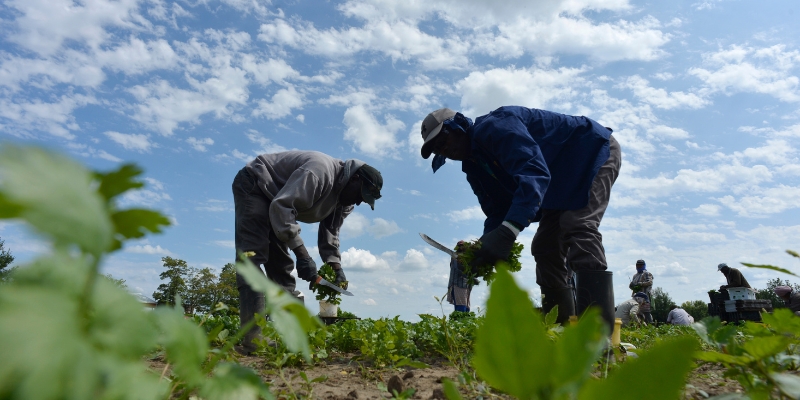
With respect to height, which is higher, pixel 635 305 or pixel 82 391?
pixel 635 305

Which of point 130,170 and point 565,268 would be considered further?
point 565,268

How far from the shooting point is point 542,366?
0.46 meters

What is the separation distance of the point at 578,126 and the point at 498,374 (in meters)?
3.98

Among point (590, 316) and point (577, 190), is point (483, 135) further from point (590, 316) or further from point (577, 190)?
point (590, 316)

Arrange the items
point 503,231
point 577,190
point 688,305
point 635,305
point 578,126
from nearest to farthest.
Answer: point 503,231, point 577,190, point 578,126, point 635,305, point 688,305

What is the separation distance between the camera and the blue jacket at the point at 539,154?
11.4 ft

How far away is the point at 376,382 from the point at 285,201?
2.58 meters

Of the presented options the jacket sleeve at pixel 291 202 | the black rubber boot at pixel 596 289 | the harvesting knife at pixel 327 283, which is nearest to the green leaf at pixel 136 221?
the black rubber boot at pixel 596 289

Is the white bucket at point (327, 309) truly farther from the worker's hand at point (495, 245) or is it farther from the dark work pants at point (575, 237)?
the worker's hand at point (495, 245)

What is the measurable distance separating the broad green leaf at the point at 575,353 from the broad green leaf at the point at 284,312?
0.80 feet

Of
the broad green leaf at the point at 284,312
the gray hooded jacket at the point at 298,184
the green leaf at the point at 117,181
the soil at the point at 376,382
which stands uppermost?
the gray hooded jacket at the point at 298,184

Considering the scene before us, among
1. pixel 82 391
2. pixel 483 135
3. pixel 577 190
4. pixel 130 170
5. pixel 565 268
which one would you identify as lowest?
pixel 82 391

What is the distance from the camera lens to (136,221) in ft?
1.66

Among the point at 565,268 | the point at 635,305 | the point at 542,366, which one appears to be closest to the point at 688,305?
the point at 635,305
